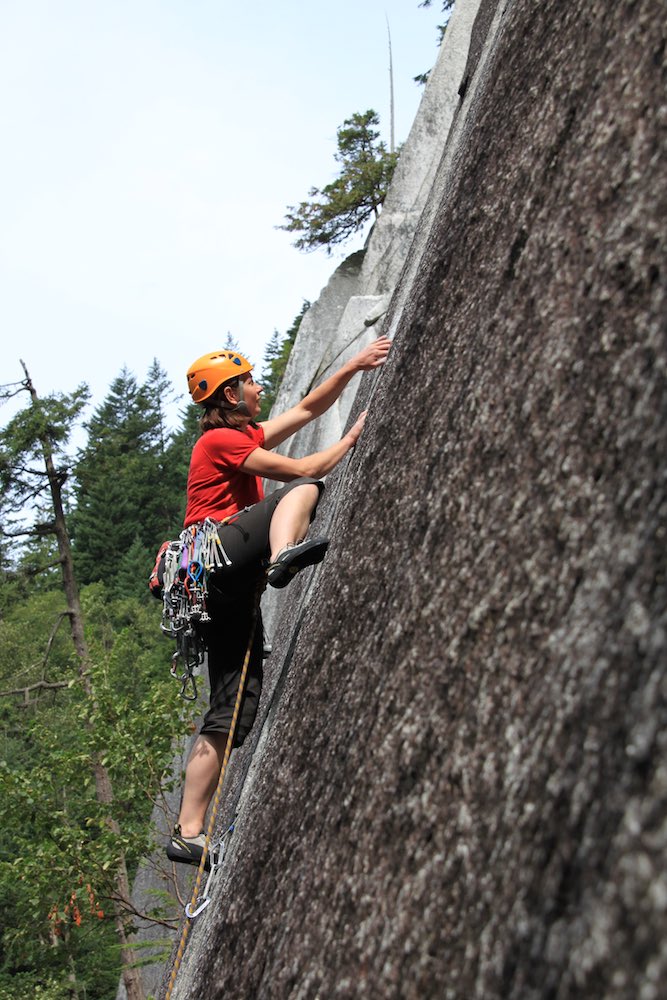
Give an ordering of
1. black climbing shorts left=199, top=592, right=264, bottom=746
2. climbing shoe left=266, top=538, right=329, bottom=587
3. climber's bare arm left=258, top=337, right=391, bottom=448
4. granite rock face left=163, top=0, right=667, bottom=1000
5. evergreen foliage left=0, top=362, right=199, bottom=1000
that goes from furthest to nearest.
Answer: evergreen foliage left=0, top=362, right=199, bottom=1000
climber's bare arm left=258, top=337, right=391, bottom=448
black climbing shorts left=199, top=592, right=264, bottom=746
climbing shoe left=266, top=538, right=329, bottom=587
granite rock face left=163, top=0, right=667, bottom=1000

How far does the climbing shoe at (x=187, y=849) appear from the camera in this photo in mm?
4441

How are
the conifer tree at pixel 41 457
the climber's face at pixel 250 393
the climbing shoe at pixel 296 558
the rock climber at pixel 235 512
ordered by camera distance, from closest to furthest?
the climbing shoe at pixel 296 558 < the rock climber at pixel 235 512 < the climber's face at pixel 250 393 < the conifer tree at pixel 41 457

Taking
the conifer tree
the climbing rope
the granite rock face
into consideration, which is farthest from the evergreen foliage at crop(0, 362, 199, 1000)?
the granite rock face

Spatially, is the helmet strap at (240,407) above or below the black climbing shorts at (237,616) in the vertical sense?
above

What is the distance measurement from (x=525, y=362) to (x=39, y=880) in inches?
459

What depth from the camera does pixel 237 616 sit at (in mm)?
4781

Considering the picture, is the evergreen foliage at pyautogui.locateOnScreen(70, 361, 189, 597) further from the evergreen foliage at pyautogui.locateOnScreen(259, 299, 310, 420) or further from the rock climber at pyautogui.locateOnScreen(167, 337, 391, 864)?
the rock climber at pyautogui.locateOnScreen(167, 337, 391, 864)

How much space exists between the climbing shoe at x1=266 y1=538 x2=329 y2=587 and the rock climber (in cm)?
13

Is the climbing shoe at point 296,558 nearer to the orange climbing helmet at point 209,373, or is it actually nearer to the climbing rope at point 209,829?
the climbing rope at point 209,829

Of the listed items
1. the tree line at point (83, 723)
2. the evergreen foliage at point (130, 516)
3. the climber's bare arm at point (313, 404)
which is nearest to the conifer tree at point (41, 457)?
the tree line at point (83, 723)

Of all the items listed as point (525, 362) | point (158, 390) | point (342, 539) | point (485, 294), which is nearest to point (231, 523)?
point (342, 539)

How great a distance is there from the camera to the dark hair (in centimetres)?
482

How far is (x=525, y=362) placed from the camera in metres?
2.51

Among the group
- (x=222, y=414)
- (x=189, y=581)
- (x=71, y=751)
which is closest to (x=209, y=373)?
(x=222, y=414)
